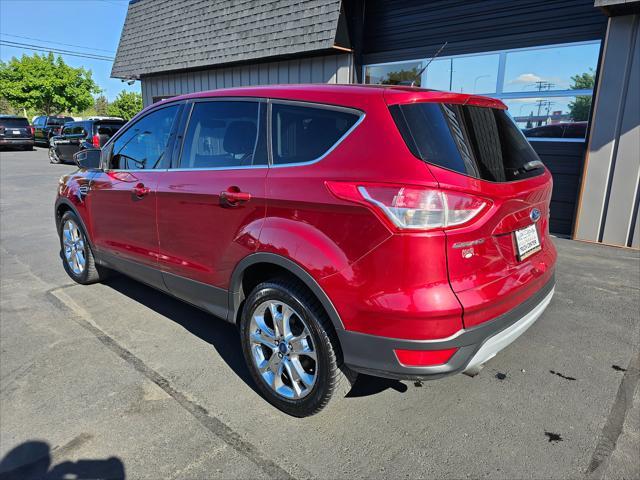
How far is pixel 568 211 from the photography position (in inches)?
269

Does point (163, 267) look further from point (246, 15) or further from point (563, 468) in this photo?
point (246, 15)

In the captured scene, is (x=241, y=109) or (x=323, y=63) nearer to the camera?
(x=241, y=109)

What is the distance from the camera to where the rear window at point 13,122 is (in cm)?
2344

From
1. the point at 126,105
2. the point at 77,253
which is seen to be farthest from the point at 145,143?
the point at 126,105

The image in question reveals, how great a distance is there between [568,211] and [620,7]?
2774 millimetres

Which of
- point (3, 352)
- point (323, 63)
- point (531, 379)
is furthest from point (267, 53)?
point (531, 379)

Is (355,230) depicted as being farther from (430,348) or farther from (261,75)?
(261,75)

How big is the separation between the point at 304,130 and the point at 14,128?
89.2 ft

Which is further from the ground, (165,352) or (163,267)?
(163,267)

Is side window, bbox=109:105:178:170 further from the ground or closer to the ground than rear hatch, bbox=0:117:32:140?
closer to the ground

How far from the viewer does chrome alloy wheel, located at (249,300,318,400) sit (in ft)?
8.10

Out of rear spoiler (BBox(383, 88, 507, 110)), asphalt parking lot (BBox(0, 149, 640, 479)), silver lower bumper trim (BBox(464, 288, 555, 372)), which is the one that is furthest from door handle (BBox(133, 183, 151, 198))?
silver lower bumper trim (BBox(464, 288, 555, 372))

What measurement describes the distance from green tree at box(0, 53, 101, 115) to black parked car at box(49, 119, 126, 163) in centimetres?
2250

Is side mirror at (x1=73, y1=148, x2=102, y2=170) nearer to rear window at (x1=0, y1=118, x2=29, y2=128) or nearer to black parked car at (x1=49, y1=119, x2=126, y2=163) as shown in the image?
black parked car at (x1=49, y1=119, x2=126, y2=163)
